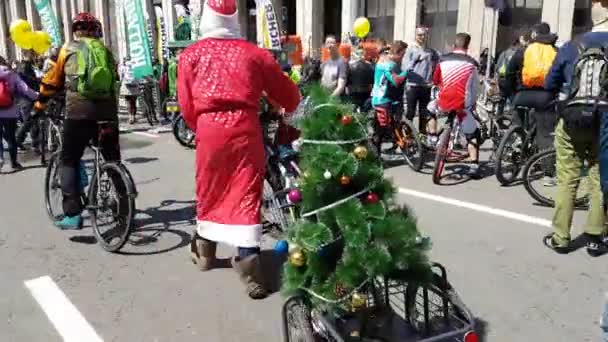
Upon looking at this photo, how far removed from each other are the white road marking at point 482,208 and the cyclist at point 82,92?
135 inches

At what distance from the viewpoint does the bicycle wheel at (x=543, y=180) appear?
559cm

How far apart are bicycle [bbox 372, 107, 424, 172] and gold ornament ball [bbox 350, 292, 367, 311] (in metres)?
4.85

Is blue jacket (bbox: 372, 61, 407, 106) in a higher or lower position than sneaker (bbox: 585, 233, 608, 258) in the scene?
higher

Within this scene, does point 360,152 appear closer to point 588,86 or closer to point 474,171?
point 588,86

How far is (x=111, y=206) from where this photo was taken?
15.6ft

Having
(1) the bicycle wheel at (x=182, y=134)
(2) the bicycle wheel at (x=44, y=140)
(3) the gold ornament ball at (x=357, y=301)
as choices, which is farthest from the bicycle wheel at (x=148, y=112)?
(3) the gold ornament ball at (x=357, y=301)

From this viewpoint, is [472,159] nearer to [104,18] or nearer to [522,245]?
[522,245]

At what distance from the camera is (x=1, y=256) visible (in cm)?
476

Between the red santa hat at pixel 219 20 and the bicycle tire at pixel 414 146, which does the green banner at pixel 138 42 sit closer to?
the bicycle tire at pixel 414 146

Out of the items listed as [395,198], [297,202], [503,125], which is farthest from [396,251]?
[503,125]

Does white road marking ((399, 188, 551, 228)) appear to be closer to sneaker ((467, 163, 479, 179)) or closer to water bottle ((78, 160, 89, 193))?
sneaker ((467, 163, 479, 179))

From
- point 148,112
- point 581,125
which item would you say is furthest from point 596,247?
point 148,112

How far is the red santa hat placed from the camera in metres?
3.54

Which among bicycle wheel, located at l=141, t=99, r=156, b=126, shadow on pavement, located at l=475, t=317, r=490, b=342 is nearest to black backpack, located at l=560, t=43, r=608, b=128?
shadow on pavement, located at l=475, t=317, r=490, b=342
